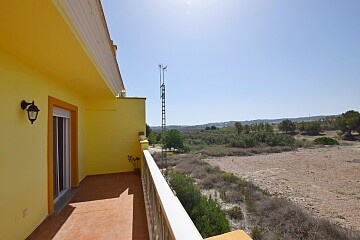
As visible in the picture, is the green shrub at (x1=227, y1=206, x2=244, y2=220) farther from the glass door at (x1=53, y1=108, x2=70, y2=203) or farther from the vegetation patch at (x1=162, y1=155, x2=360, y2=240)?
the glass door at (x1=53, y1=108, x2=70, y2=203)

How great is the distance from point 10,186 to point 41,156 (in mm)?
914

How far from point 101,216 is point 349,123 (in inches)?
1685

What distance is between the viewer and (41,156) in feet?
10.7

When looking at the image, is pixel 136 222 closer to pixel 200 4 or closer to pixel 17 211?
pixel 17 211

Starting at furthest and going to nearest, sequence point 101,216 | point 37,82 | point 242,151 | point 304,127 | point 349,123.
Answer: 1. point 304,127
2. point 349,123
3. point 242,151
4. point 101,216
5. point 37,82

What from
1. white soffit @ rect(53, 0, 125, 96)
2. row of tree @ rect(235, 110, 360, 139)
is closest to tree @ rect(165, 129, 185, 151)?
row of tree @ rect(235, 110, 360, 139)

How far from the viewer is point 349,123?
114 ft

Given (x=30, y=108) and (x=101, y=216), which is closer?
(x=30, y=108)

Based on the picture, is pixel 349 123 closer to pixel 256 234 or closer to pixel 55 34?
pixel 256 234

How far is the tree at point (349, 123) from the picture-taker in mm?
33406

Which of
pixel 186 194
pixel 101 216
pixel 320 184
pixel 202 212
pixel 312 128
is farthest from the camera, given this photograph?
pixel 312 128

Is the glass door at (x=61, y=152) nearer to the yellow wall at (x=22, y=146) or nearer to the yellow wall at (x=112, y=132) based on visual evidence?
the yellow wall at (x=22, y=146)

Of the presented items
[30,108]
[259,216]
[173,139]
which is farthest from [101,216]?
[173,139]

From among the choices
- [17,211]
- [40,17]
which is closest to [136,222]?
[17,211]
